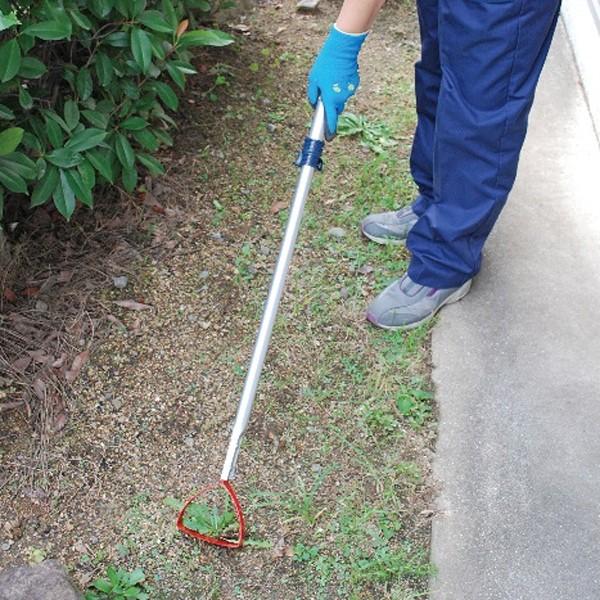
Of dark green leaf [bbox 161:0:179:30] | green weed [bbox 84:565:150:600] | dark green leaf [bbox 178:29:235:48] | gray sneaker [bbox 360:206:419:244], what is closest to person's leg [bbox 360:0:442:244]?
gray sneaker [bbox 360:206:419:244]

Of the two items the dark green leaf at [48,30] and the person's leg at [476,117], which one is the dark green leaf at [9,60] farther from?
the person's leg at [476,117]

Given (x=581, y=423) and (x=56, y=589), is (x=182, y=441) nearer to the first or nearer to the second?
(x=56, y=589)

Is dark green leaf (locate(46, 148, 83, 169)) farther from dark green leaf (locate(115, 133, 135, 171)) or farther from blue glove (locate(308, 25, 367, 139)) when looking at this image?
blue glove (locate(308, 25, 367, 139))

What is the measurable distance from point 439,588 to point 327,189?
1469 millimetres

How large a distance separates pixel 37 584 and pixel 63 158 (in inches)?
42.9

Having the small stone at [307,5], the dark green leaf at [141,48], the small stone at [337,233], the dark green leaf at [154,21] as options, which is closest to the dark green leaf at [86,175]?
the dark green leaf at [141,48]

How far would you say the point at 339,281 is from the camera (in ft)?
8.54

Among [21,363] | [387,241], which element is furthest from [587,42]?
[21,363]

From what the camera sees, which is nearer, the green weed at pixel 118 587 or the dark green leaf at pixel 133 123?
the green weed at pixel 118 587

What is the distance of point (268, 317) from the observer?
2.02 m

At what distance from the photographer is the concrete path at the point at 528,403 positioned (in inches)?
76.8

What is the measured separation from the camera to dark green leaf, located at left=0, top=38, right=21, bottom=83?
6.31 ft

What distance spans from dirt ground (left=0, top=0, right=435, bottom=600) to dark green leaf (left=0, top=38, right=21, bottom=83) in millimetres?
732

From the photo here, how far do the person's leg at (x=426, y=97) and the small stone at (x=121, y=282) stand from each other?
3.13 feet
